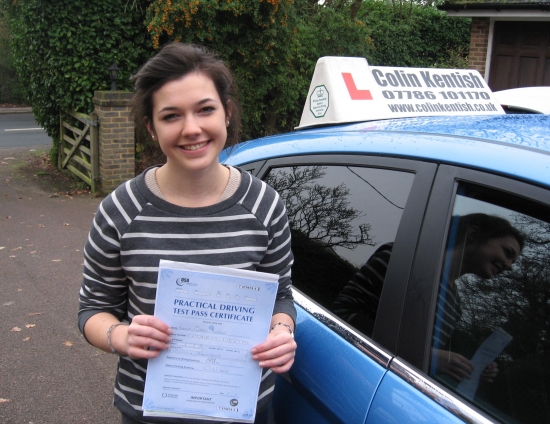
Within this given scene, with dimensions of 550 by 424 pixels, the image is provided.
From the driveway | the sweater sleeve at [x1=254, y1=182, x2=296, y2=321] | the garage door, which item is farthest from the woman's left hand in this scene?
the garage door

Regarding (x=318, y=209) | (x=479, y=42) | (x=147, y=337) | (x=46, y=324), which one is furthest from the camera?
(x=479, y=42)

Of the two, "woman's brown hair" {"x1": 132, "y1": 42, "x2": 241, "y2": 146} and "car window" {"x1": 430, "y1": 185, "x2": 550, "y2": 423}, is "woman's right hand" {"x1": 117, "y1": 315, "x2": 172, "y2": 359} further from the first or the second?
"car window" {"x1": 430, "y1": 185, "x2": 550, "y2": 423}

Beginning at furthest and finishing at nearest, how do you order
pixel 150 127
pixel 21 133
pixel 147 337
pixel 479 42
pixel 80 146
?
pixel 21 133, pixel 479 42, pixel 80 146, pixel 150 127, pixel 147 337

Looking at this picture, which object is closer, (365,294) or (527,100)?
(365,294)

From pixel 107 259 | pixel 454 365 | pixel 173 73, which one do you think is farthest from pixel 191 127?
pixel 454 365

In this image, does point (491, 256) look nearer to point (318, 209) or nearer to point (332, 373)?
point (332, 373)

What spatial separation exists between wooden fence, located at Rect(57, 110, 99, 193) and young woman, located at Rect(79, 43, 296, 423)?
774 centimetres

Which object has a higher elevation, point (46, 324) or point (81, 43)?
point (81, 43)

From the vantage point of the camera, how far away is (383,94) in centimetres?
244

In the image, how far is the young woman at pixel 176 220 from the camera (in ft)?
5.00

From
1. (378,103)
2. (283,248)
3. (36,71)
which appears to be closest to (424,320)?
(283,248)

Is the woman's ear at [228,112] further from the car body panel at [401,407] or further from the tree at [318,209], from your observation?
the car body panel at [401,407]

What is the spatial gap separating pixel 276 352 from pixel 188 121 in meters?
0.64

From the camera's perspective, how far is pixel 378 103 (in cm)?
239
